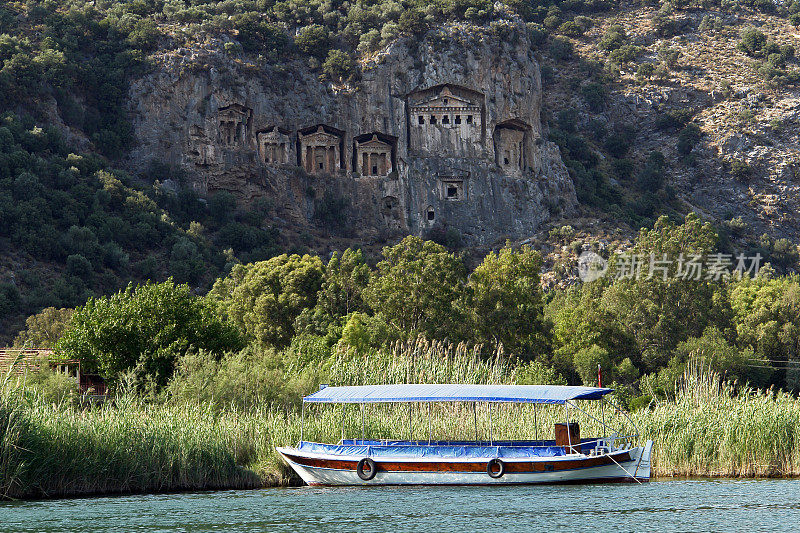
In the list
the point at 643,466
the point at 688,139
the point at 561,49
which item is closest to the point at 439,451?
→ the point at 643,466

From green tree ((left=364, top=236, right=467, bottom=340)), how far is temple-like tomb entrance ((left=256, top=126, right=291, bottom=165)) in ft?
162

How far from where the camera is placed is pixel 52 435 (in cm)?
3297

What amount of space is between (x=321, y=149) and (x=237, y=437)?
249 ft

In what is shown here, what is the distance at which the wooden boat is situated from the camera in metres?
36.5

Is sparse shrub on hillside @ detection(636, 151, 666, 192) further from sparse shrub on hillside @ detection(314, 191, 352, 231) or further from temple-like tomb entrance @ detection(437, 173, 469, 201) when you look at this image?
sparse shrub on hillside @ detection(314, 191, 352, 231)

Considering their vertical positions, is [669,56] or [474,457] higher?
[669,56]

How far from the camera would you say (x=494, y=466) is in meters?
36.6

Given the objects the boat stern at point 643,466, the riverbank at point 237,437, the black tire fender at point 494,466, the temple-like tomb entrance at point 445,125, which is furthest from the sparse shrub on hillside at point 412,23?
the black tire fender at point 494,466

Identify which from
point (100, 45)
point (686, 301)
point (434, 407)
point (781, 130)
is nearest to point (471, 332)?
point (686, 301)

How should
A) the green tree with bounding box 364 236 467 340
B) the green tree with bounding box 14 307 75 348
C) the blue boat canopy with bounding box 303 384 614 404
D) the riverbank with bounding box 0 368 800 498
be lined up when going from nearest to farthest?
the riverbank with bounding box 0 368 800 498 → the blue boat canopy with bounding box 303 384 614 404 → the green tree with bounding box 364 236 467 340 → the green tree with bounding box 14 307 75 348

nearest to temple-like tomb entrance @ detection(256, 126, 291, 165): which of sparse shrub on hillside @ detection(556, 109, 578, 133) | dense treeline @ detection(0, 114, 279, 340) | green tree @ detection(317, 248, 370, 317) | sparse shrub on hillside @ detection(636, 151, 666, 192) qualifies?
dense treeline @ detection(0, 114, 279, 340)

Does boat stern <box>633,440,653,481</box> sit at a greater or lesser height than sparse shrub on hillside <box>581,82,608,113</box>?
lesser

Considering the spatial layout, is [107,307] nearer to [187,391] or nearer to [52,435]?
[187,391]

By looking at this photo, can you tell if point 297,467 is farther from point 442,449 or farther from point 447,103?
point 447,103
